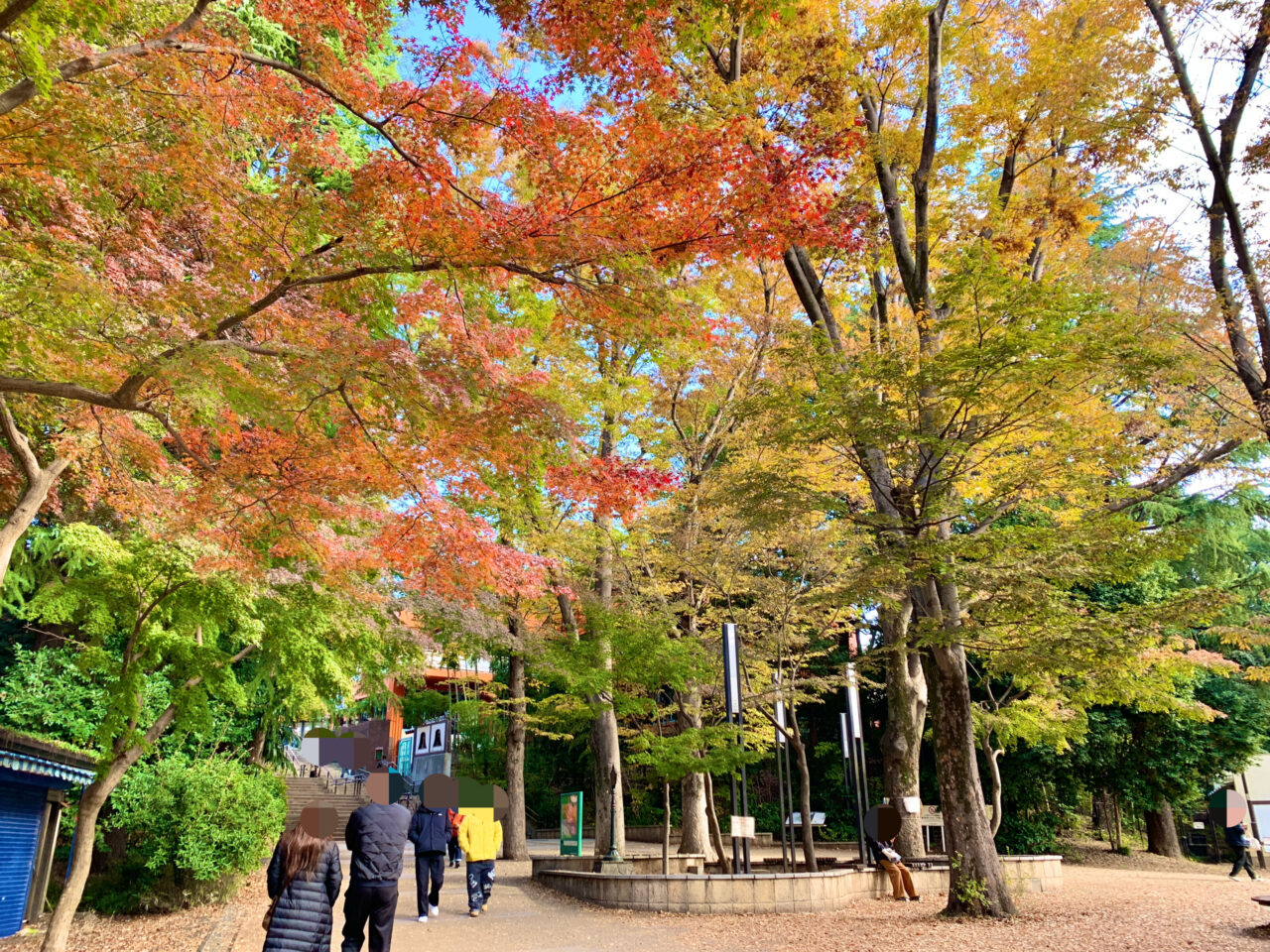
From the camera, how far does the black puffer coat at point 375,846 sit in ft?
16.2

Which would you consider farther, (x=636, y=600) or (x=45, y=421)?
(x=636, y=600)

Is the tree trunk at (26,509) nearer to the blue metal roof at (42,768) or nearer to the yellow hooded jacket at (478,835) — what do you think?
the blue metal roof at (42,768)

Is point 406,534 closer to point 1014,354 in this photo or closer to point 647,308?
point 647,308

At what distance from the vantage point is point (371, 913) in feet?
16.4

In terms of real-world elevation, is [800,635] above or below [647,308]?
below

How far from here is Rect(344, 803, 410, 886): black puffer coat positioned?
493 cm

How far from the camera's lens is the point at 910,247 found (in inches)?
427

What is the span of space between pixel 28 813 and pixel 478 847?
5.97 metres

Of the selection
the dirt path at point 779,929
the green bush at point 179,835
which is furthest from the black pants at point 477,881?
the green bush at point 179,835

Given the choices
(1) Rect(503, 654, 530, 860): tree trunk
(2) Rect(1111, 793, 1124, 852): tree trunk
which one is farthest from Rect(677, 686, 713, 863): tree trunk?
(2) Rect(1111, 793, 1124, 852): tree trunk

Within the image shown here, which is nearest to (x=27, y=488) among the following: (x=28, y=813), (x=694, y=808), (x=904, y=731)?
(x=28, y=813)

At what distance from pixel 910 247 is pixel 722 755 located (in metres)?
7.44

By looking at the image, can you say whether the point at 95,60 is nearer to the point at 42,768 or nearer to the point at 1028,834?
the point at 42,768

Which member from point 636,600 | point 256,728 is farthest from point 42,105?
point 256,728
